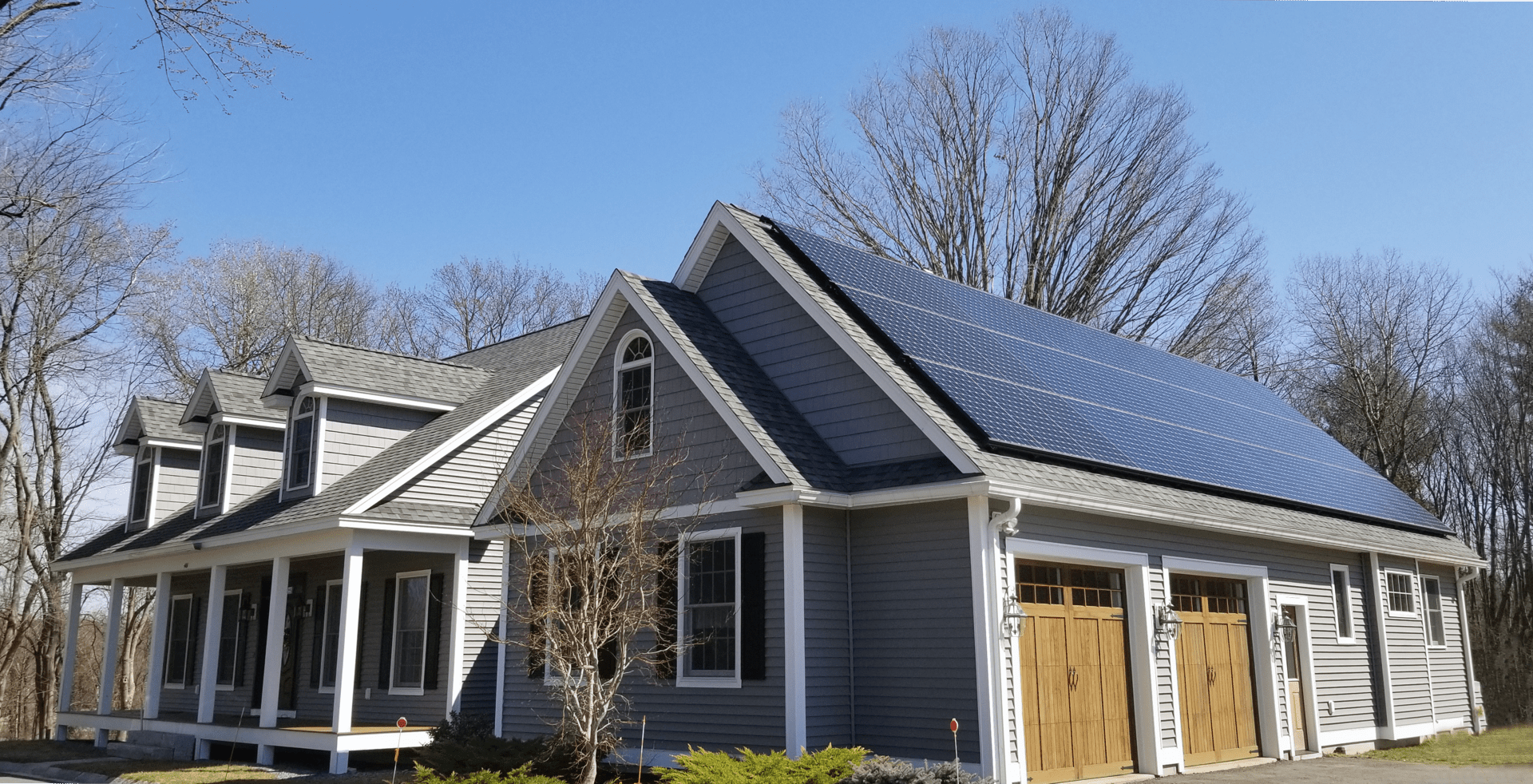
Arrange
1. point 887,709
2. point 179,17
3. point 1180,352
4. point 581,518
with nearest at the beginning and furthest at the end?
point 179,17, point 581,518, point 887,709, point 1180,352

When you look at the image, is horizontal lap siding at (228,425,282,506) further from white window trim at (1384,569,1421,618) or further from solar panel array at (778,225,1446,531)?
white window trim at (1384,569,1421,618)

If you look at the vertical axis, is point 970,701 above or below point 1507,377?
below

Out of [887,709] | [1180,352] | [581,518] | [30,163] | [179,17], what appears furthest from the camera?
[1180,352]

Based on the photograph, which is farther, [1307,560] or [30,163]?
[30,163]

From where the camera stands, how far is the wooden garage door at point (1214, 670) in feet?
47.5

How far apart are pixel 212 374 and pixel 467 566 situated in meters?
7.51

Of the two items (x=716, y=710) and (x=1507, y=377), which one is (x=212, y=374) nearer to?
(x=716, y=710)

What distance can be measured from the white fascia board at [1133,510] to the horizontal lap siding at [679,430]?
2948 millimetres

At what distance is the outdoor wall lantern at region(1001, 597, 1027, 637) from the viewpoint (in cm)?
1157

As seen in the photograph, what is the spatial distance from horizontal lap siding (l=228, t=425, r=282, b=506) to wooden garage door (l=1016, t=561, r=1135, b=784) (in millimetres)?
14652

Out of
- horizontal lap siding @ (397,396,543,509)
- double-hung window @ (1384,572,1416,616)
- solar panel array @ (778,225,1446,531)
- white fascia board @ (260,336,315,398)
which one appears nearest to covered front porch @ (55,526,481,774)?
horizontal lap siding @ (397,396,543,509)

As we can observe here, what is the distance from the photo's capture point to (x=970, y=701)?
37.7ft

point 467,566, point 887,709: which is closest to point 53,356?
point 467,566

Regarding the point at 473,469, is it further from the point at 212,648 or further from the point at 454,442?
the point at 212,648
